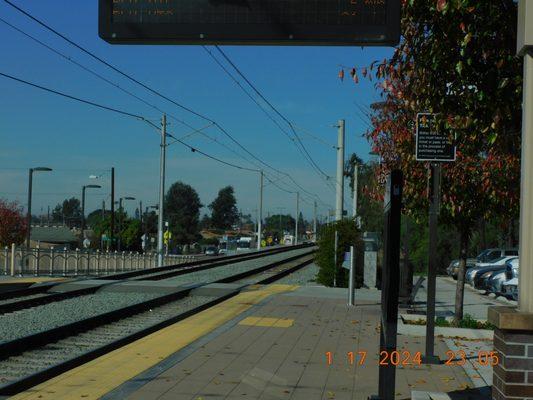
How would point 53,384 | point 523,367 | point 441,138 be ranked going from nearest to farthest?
point 523,367
point 53,384
point 441,138

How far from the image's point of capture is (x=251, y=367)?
8789 millimetres

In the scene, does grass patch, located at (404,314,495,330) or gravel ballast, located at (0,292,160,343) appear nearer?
grass patch, located at (404,314,495,330)

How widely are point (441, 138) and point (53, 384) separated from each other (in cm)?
518

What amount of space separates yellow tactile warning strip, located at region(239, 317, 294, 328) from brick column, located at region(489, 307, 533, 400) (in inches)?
320

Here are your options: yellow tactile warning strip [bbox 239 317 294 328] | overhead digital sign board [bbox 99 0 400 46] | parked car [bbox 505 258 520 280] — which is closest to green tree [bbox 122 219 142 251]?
parked car [bbox 505 258 520 280]

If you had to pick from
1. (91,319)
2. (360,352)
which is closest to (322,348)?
(360,352)

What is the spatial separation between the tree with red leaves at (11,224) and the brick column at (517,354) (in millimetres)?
85272

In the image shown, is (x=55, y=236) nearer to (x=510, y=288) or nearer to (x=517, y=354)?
(x=510, y=288)

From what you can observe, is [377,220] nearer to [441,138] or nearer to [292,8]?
[441,138]

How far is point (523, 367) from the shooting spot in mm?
4656

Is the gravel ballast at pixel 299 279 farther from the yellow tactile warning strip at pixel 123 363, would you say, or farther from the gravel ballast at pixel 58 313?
the yellow tactile warning strip at pixel 123 363

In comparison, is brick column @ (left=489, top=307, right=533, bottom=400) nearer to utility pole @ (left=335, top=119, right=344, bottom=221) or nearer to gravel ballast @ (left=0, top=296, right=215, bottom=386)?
gravel ballast @ (left=0, top=296, right=215, bottom=386)

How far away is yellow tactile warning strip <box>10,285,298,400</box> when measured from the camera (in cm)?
746
